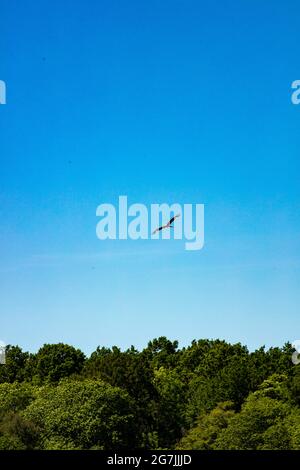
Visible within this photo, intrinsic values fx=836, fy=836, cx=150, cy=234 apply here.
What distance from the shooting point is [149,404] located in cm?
4369

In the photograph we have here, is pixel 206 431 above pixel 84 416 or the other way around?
the other way around

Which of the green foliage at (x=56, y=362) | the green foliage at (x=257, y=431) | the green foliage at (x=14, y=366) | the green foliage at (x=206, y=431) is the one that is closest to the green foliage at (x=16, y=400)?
the green foliage at (x=206, y=431)

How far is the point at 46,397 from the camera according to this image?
123ft

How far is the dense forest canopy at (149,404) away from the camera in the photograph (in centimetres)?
3381

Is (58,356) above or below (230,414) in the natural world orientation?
above

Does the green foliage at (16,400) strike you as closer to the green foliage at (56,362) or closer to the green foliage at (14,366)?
the green foliage at (56,362)

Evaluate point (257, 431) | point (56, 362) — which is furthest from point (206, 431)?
point (56, 362)

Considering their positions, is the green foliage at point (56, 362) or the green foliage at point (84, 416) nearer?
the green foliage at point (84, 416)

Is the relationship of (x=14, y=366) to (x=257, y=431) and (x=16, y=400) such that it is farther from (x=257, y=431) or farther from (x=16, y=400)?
(x=257, y=431)

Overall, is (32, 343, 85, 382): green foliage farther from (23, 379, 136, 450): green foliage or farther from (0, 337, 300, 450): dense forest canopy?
(23, 379, 136, 450): green foliage
